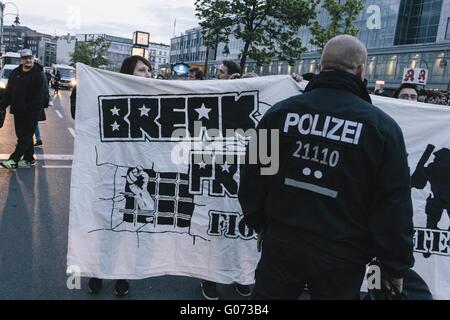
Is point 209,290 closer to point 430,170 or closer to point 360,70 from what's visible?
point 430,170

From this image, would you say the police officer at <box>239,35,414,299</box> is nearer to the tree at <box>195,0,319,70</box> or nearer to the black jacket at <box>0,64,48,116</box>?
the black jacket at <box>0,64,48,116</box>

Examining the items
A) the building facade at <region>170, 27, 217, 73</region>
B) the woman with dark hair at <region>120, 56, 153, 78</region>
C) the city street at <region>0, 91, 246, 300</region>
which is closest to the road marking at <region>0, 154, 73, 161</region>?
the city street at <region>0, 91, 246, 300</region>

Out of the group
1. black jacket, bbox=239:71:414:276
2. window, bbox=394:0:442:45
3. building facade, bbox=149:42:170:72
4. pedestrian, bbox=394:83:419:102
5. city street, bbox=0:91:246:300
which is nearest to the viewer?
black jacket, bbox=239:71:414:276

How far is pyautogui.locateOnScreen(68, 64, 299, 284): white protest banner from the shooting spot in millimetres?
3732

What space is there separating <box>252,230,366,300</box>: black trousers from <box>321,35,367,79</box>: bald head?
0.94m

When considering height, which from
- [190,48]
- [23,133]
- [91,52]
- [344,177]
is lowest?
[23,133]

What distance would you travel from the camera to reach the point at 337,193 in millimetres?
2266

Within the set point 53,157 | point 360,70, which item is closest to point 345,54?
point 360,70

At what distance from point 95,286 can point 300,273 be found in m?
2.04

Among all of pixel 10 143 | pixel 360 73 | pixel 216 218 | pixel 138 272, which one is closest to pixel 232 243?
pixel 216 218

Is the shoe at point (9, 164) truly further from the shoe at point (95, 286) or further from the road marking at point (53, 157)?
the shoe at point (95, 286)

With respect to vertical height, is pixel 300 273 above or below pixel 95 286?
above

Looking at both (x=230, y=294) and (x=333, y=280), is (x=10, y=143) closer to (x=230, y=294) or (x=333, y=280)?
(x=230, y=294)
